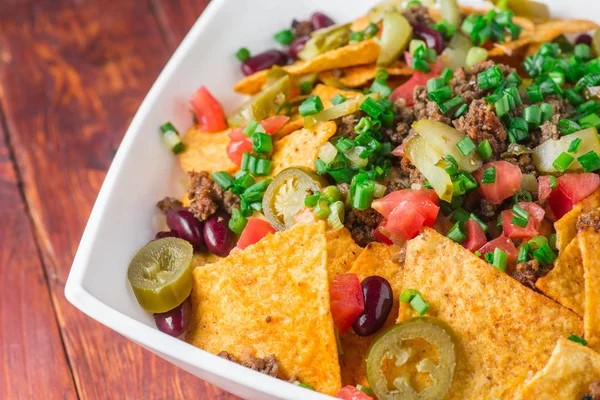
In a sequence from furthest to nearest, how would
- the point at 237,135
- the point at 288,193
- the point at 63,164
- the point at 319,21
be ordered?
the point at 63,164
the point at 319,21
the point at 237,135
the point at 288,193

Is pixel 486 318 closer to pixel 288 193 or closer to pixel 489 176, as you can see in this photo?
pixel 489 176

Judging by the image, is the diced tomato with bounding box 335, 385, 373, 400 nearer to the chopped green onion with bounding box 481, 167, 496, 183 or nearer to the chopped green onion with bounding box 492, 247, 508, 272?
the chopped green onion with bounding box 492, 247, 508, 272

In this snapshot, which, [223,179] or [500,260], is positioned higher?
[223,179]

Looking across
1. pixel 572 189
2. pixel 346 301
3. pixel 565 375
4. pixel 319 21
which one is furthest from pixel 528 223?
pixel 319 21

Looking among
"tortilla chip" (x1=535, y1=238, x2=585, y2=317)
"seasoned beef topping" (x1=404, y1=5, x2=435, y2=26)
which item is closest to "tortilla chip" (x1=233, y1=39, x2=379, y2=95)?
"seasoned beef topping" (x1=404, y1=5, x2=435, y2=26)

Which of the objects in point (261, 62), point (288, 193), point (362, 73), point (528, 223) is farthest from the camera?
point (261, 62)
